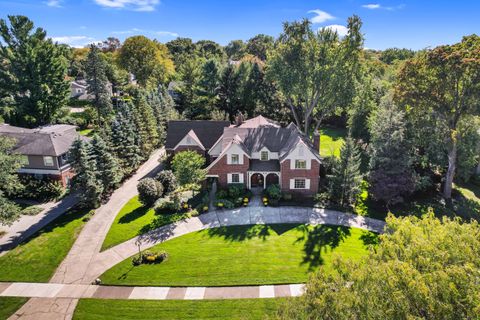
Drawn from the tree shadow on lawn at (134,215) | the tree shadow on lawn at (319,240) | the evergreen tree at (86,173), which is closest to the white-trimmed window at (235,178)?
the tree shadow on lawn at (319,240)

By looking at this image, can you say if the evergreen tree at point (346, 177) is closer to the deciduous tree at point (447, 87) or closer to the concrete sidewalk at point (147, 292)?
the deciduous tree at point (447, 87)

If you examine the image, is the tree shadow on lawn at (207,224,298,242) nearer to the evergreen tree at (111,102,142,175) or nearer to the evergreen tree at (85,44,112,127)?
the evergreen tree at (111,102,142,175)

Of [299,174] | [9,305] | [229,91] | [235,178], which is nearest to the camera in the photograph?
[9,305]

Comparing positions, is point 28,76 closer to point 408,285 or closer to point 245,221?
point 245,221

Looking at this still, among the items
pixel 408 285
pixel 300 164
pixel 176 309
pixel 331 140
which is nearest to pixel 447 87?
pixel 300 164

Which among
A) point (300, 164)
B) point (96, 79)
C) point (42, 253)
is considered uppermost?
point (96, 79)

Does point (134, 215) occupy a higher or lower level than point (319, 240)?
higher

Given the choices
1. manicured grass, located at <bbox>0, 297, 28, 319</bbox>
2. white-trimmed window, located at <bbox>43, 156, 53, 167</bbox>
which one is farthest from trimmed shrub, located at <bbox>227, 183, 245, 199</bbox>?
white-trimmed window, located at <bbox>43, 156, 53, 167</bbox>

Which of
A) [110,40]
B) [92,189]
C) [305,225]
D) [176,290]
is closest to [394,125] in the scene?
[305,225]
